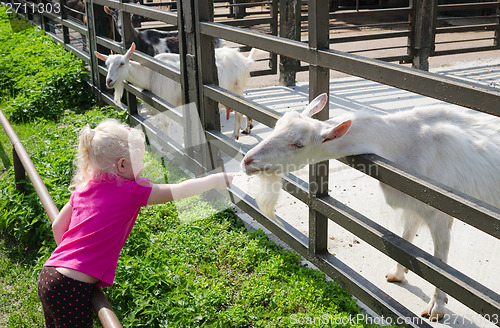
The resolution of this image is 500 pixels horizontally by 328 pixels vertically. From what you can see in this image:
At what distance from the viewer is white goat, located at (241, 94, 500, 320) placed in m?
2.90

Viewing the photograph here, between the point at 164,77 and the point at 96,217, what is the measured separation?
4.07 meters

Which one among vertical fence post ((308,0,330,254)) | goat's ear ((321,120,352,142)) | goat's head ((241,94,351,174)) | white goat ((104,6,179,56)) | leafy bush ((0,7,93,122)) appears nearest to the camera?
goat's ear ((321,120,352,142))

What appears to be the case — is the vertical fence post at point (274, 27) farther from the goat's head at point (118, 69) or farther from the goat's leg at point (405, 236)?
the goat's leg at point (405, 236)

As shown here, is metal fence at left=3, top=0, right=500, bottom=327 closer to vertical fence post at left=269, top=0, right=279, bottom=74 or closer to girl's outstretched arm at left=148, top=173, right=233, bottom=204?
girl's outstretched arm at left=148, top=173, right=233, bottom=204

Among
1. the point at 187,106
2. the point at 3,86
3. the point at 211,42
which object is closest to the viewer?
the point at 211,42

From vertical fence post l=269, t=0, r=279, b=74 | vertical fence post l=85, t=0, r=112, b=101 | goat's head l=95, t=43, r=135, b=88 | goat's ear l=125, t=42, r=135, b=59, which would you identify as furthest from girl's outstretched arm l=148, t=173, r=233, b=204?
vertical fence post l=269, t=0, r=279, b=74

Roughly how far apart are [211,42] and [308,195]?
5.44ft

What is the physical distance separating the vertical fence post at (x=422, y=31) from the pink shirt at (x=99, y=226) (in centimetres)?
831

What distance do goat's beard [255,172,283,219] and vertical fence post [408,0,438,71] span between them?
285 inches

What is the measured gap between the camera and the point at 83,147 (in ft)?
8.04

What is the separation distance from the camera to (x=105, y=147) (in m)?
2.43

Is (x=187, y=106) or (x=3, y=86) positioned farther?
(x=3, y=86)

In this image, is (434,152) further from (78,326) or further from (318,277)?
(78,326)

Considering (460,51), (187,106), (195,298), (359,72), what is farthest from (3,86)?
(460,51)
